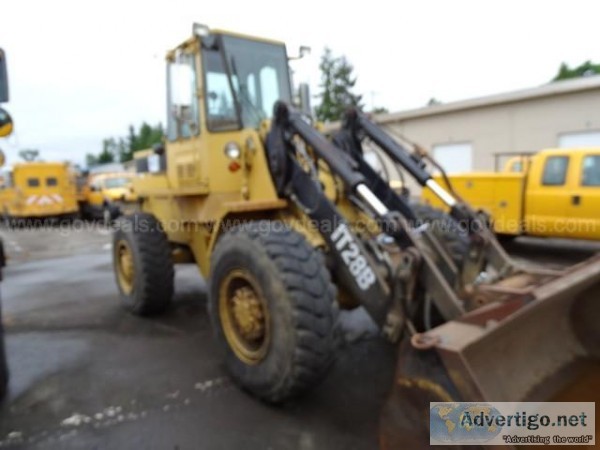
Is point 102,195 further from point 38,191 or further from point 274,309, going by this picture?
point 274,309

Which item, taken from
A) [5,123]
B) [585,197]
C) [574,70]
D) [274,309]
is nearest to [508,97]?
[585,197]

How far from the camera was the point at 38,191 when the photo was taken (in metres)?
19.9

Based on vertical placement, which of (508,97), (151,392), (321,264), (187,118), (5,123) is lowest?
(151,392)

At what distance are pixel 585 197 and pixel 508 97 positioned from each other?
1052 cm

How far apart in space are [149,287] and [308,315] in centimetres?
287

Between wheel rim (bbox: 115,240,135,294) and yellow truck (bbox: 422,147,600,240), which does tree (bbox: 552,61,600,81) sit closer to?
yellow truck (bbox: 422,147,600,240)

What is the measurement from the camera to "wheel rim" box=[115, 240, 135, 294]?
5910mm

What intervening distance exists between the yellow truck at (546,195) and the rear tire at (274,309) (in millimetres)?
A: 5746

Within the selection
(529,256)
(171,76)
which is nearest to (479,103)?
(529,256)

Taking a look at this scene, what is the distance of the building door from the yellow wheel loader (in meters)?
16.4

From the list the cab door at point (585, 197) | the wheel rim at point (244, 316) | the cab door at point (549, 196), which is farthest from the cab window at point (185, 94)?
the cab door at point (585, 197)

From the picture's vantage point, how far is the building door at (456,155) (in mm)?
20000

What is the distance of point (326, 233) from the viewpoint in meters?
3.71

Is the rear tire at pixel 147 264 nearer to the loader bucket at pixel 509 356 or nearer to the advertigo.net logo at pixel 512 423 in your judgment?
the loader bucket at pixel 509 356
